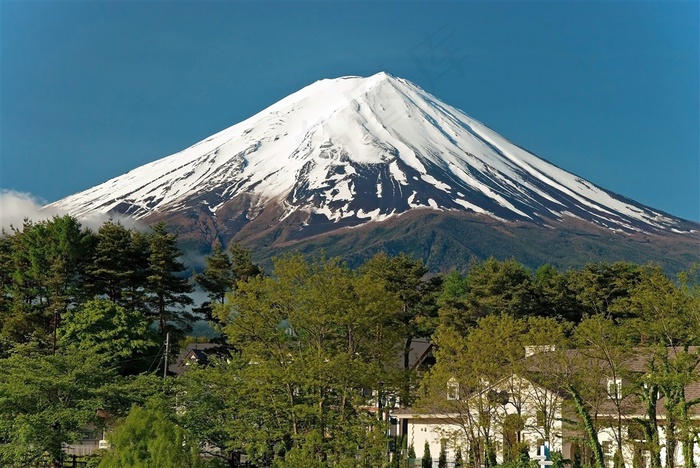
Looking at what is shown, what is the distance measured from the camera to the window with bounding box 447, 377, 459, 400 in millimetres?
33500

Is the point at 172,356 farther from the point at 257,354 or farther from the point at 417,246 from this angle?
the point at 417,246

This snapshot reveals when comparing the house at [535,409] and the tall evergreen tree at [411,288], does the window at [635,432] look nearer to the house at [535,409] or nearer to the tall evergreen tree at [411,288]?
the house at [535,409]

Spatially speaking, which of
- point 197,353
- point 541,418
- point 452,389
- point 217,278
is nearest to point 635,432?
point 541,418

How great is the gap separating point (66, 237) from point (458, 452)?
25283 mm

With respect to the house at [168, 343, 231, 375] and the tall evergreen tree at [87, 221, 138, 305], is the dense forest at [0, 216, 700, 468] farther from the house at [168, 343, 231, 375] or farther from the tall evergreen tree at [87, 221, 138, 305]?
the house at [168, 343, 231, 375]

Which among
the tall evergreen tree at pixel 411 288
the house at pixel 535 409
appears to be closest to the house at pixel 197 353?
the tall evergreen tree at pixel 411 288

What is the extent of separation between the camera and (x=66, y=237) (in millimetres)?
50312

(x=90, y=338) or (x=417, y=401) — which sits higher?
(x=90, y=338)

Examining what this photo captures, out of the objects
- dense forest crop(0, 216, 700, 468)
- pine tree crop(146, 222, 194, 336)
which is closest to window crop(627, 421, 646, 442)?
dense forest crop(0, 216, 700, 468)

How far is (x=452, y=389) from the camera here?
110ft

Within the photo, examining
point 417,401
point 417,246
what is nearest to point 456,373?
point 417,401

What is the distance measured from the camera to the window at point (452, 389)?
33.5m

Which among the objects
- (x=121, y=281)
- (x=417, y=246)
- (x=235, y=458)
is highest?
(x=417, y=246)

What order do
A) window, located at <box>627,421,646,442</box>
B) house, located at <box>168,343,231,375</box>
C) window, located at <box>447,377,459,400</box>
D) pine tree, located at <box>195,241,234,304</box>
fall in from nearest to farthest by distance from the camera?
1. window, located at <box>627,421,646,442</box>
2. window, located at <box>447,377,459,400</box>
3. house, located at <box>168,343,231,375</box>
4. pine tree, located at <box>195,241,234,304</box>
